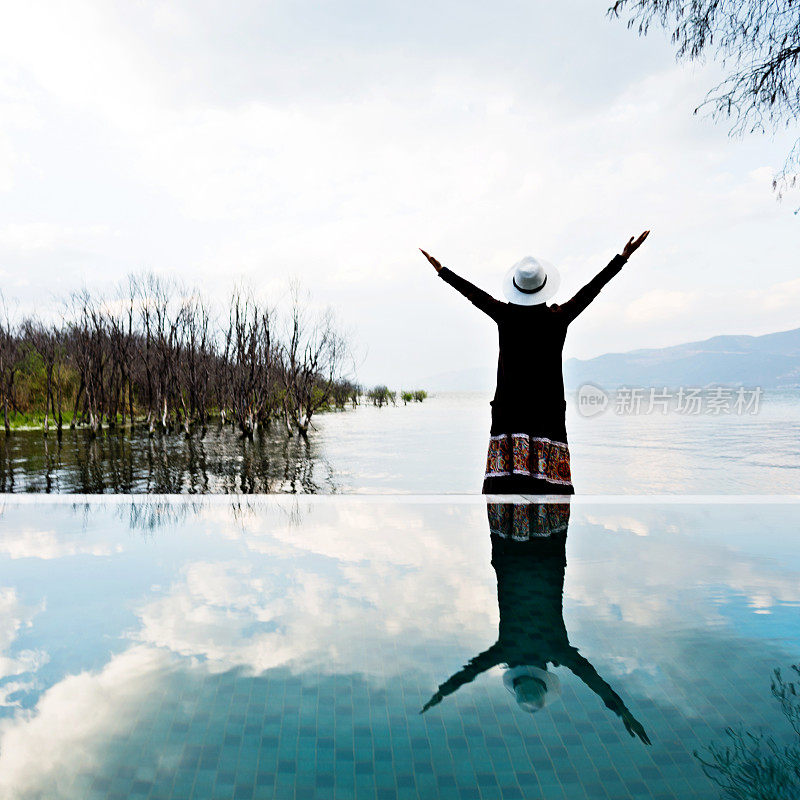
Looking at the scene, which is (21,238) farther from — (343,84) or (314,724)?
(314,724)

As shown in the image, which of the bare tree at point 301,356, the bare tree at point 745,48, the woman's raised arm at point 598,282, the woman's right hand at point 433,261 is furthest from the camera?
the bare tree at point 301,356

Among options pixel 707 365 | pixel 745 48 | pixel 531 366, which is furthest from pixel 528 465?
pixel 707 365

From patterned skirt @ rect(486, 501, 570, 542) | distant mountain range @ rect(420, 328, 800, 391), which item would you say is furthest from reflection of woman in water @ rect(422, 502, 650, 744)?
distant mountain range @ rect(420, 328, 800, 391)

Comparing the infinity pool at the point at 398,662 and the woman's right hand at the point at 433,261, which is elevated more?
the woman's right hand at the point at 433,261

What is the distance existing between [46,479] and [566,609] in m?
8.58

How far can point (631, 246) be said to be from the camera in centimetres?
343

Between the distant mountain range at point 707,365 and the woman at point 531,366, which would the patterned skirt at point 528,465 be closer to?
the woman at point 531,366

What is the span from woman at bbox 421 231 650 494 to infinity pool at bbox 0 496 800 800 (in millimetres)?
531

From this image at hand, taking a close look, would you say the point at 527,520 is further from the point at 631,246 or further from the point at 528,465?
the point at 631,246

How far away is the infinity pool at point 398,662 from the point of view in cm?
130

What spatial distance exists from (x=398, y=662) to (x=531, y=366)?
2.08m

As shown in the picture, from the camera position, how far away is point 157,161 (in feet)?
43.6

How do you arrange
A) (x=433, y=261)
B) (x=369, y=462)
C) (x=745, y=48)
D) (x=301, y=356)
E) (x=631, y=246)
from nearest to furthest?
(x=631, y=246), (x=433, y=261), (x=745, y=48), (x=369, y=462), (x=301, y=356)

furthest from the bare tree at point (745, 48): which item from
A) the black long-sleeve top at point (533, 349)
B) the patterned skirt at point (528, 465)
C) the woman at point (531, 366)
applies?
the patterned skirt at point (528, 465)
